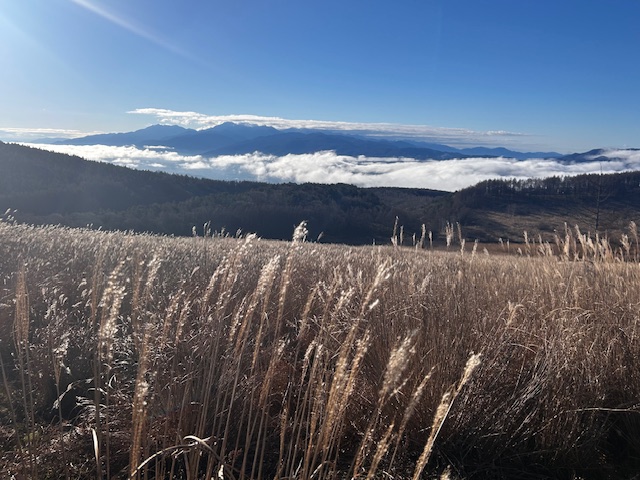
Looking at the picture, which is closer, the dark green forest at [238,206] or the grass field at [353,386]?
the grass field at [353,386]

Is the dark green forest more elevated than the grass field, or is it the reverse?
the grass field

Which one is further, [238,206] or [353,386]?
[238,206]

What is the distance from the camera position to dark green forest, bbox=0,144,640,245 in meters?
48.1

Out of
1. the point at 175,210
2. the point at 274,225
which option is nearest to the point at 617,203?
the point at 274,225

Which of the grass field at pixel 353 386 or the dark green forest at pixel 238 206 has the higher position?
the grass field at pixel 353 386

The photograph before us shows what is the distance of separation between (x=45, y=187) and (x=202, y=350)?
58207 millimetres

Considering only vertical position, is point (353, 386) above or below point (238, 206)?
above

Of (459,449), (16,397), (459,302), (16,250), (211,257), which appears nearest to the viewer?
(459,449)

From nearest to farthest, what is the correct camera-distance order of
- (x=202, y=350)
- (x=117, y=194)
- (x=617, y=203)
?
(x=202, y=350), (x=117, y=194), (x=617, y=203)

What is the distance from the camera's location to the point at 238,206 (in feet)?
201

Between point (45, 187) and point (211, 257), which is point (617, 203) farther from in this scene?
point (211, 257)

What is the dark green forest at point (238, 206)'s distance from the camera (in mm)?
48125

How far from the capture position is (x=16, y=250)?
519cm

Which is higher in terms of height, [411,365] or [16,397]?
[411,365]
